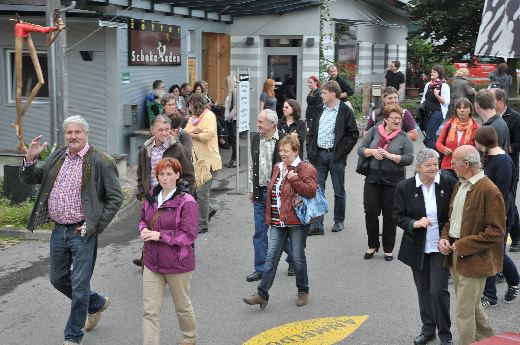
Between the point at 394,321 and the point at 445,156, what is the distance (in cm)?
259

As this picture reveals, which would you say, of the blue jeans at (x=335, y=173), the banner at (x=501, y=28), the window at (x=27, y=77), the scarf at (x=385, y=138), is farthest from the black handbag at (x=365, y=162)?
the window at (x=27, y=77)

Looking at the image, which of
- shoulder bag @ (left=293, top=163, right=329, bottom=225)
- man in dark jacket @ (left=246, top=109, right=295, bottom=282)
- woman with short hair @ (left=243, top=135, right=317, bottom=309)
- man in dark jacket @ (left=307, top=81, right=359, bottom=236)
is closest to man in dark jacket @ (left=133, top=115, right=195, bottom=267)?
man in dark jacket @ (left=246, top=109, right=295, bottom=282)

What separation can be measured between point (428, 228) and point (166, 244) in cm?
202

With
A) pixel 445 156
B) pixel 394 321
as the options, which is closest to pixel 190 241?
pixel 394 321

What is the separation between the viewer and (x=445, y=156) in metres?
8.76

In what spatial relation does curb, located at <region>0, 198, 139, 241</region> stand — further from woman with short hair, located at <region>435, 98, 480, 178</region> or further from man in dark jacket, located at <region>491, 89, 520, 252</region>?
man in dark jacket, located at <region>491, 89, 520, 252</region>

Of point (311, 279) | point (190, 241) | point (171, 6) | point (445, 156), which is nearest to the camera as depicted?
point (190, 241)

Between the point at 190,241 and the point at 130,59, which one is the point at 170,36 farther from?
the point at 190,241

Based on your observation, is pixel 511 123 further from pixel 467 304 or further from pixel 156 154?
pixel 156 154

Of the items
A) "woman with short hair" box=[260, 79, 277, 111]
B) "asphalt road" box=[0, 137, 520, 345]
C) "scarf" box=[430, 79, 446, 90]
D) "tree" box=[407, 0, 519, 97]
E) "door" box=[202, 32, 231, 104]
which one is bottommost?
"asphalt road" box=[0, 137, 520, 345]

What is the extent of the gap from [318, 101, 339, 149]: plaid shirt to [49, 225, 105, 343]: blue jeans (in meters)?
4.43

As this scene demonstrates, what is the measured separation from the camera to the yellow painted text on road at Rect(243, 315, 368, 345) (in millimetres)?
6402

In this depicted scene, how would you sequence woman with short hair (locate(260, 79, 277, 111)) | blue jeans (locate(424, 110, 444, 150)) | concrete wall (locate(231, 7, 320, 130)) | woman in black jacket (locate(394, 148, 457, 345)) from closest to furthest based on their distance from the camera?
woman in black jacket (locate(394, 148, 457, 345)), blue jeans (locate(424, 110, 444, 150)), woman with short hair (locate(260, 79, 277, 111)), concrete wall (locate(231, 7, 320, 130))

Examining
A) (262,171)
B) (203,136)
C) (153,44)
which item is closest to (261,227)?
(262,171)
